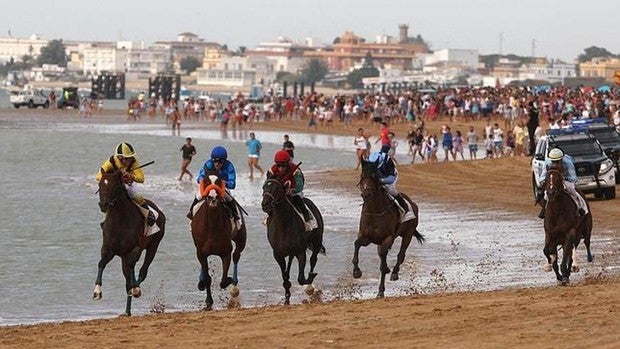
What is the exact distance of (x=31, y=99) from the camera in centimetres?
11675

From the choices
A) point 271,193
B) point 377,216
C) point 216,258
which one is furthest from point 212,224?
point 216,258

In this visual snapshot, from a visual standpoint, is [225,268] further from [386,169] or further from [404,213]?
[404,213]

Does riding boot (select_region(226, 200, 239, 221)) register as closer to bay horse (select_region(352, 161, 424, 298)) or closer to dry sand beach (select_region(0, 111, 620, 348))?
bay horse (select_region(352, 161, 424, 298))

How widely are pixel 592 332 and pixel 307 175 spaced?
3397cm

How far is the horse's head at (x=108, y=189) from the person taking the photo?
17391mm

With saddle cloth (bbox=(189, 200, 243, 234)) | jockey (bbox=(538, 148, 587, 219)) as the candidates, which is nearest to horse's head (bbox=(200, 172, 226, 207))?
saddle cloth (bbox=(189, 200, 243, 234))

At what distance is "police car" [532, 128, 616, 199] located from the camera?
33.4m

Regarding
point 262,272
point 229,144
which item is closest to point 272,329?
point 262,272

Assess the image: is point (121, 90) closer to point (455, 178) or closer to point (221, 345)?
point (455, 178)

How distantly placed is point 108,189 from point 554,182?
551cm

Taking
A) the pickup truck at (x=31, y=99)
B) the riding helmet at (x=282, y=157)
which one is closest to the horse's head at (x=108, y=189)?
the riding helmet at (x=282, y=157)

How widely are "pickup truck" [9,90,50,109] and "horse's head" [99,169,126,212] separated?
328ft

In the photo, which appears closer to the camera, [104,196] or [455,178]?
[104,196]

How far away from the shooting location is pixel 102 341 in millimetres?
14297
